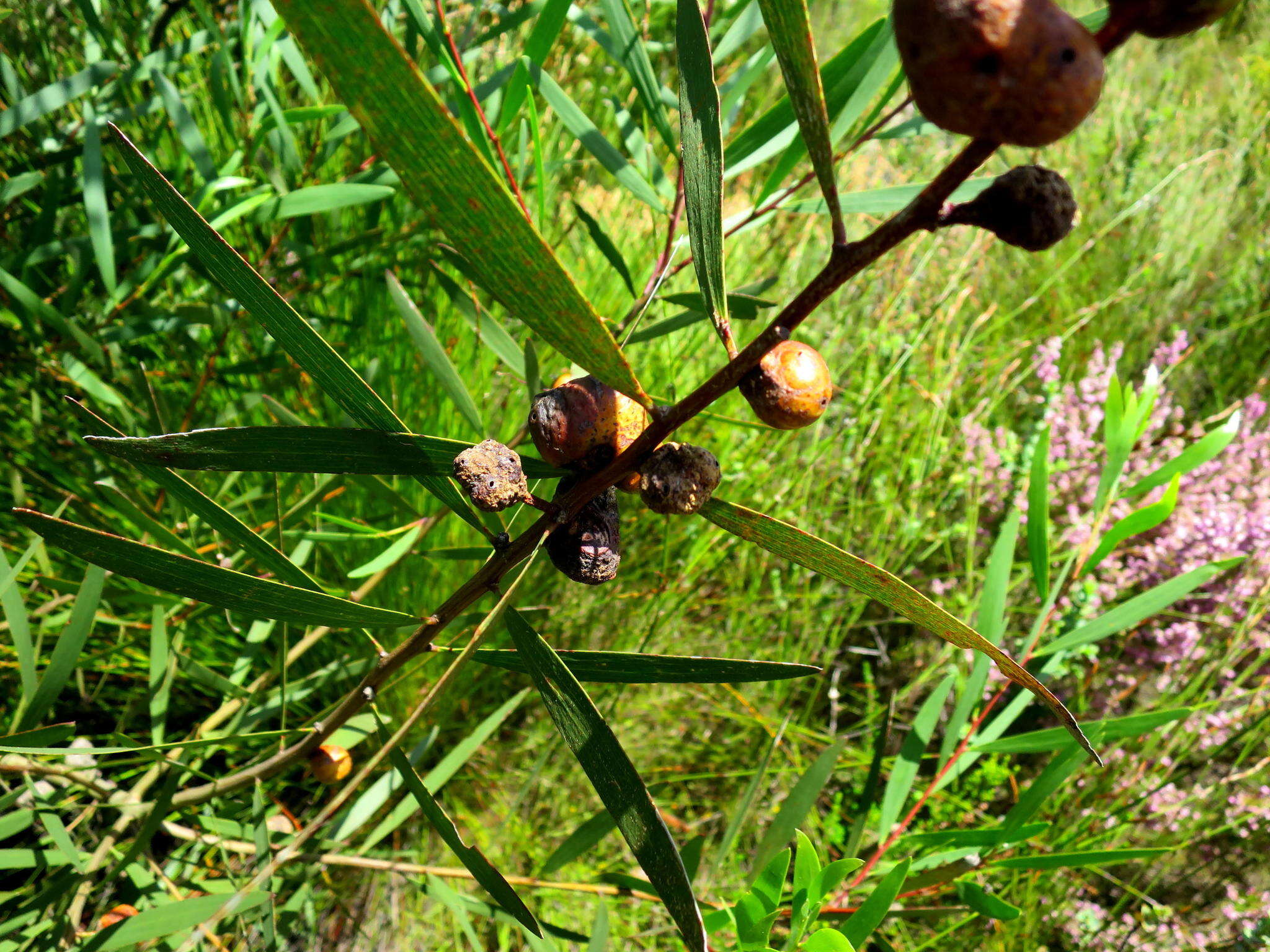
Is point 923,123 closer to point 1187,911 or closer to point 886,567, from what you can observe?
point 886,567

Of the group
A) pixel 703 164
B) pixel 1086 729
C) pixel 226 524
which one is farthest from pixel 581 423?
pixel 1086 729

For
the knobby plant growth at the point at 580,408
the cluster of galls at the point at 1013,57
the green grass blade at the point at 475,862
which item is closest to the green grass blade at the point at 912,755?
the knobby plant growth at the point at 580,408

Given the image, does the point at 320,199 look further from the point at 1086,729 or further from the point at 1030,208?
the point at 1086,729

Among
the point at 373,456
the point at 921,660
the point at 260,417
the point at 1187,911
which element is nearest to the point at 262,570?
the point at 260,417

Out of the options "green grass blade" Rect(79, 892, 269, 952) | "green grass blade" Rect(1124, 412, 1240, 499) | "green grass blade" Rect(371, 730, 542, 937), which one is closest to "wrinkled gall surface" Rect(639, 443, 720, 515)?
"green grass blade" Rect(371, 730, 542, 937)

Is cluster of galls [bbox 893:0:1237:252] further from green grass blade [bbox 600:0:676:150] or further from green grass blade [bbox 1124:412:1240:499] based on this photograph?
green grass blade [bbox 1124:412:1240:499]

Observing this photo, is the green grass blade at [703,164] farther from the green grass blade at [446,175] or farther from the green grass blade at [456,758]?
the green grass blade at [456,758]
